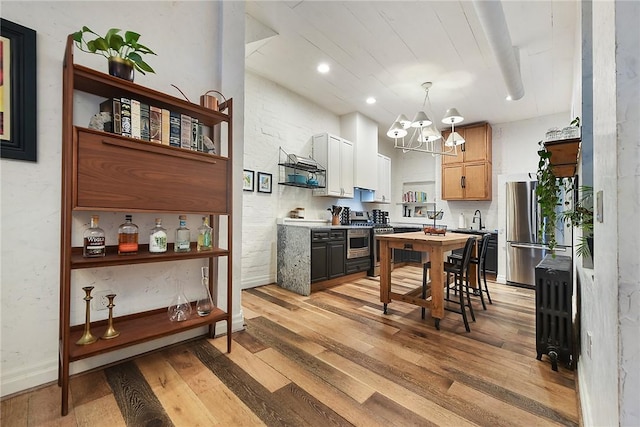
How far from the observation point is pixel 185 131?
2061 millimetres

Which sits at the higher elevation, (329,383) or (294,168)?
(294,168)

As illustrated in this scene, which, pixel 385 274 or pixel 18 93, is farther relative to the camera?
pixel 385 274

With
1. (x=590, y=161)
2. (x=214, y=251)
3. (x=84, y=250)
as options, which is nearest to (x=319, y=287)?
(x=214, y=251)

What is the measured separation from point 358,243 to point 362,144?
2.04m

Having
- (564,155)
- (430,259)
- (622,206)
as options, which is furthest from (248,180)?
(622,206)

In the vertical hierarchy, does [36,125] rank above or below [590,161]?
above

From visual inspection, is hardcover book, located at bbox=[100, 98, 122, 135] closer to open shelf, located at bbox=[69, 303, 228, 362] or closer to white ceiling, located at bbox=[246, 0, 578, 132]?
open shelf, located at bbox=[69, 303, 228, 362]

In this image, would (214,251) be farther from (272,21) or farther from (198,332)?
(272,21)

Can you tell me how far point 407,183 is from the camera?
7195 millimetres

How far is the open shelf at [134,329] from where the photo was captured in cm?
161

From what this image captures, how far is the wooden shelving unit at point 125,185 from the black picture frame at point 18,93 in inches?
5.9

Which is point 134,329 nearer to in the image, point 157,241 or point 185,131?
point 157,241

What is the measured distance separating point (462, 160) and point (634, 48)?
5.53 m

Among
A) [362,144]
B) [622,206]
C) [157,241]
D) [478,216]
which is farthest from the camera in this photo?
[478,216]
